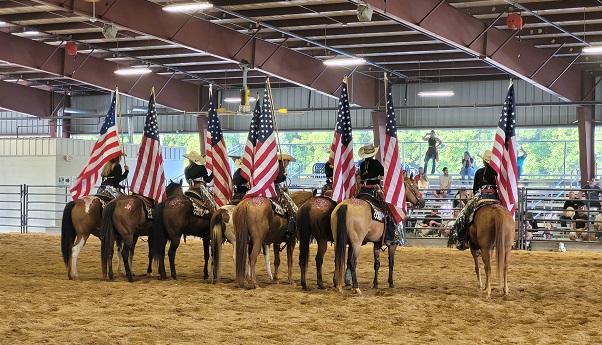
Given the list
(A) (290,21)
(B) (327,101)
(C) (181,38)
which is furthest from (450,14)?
(B) (327,101)

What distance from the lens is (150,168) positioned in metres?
13.3

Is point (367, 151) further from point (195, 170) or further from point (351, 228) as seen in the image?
point (195, 170)

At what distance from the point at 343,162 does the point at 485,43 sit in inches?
466

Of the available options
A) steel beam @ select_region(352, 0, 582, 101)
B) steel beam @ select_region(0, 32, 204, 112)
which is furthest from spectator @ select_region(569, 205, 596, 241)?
steel beam @ select_region(0, 32, 204, 112)

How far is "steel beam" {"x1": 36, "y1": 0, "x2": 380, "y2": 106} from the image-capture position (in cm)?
2117

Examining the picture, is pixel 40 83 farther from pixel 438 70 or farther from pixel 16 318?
pixel 16 318

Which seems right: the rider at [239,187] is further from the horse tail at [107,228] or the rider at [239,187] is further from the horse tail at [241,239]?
the horse tail at [107,228]

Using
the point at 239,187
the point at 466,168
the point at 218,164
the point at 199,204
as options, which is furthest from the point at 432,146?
the point at 199,204

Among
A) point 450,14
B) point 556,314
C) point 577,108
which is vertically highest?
point 450,14

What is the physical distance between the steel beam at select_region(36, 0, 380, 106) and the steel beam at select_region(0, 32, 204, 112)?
20.0ft

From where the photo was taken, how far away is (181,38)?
22.9 meters

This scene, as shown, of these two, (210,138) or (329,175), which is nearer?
(329,175)

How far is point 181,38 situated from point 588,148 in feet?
44.7

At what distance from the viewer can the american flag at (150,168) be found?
43.3 ft
